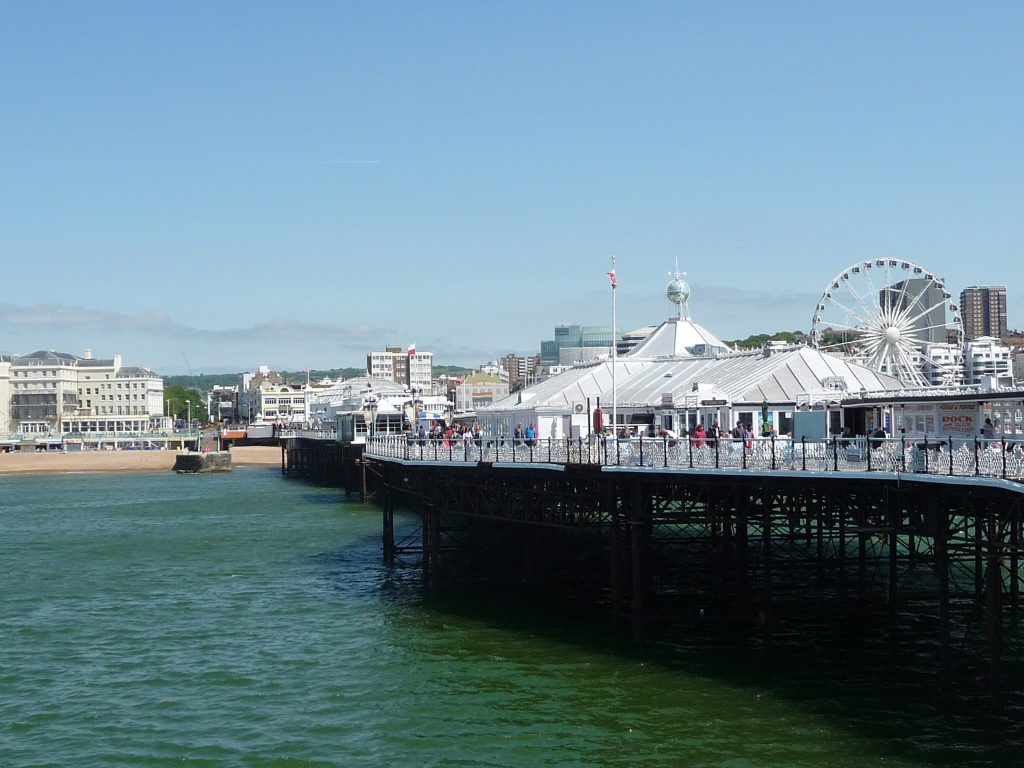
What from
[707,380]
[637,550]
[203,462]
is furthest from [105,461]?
[637,550]

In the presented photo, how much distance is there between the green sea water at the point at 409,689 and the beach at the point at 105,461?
113236mm

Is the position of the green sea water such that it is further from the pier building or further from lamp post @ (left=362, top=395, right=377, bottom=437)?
lamp post @ (left=362, top=395, right=377, bottom=437)

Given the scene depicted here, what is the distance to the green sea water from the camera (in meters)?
26.2

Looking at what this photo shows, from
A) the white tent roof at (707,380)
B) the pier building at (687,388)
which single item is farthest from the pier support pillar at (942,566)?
the white tent roof at (707,380)

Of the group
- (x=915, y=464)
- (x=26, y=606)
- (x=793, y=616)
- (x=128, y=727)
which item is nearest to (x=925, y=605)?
(x=793, y=616)

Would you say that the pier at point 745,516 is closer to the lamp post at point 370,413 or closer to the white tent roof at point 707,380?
Answer: the white tent roof at point 707,380

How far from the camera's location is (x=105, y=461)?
16500cm

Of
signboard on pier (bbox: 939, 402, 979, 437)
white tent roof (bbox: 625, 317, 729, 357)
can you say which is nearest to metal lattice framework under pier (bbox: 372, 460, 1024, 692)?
signboard on pier (bbox: 939, 402, 979, 437)

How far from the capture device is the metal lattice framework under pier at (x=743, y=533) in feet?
96.5

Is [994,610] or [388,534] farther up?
[994,610]

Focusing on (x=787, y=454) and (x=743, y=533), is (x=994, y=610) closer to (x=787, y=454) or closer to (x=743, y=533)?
(x=787, y=454)

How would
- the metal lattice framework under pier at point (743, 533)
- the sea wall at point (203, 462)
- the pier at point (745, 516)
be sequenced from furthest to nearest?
1. the sea wall at point (203, 462)
2. the metal lattice framework under pier at point (743, 533)
3. the pier at point (745, 516)

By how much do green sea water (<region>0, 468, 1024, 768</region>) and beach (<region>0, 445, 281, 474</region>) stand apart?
113 m

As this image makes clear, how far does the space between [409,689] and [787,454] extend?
1168 cm
